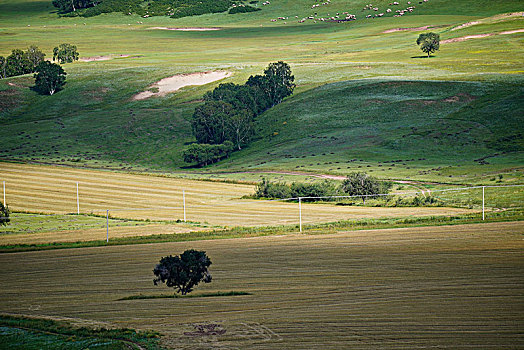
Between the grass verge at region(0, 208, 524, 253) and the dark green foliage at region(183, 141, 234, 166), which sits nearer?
the grass verge at region(0, 208, 524, 253)

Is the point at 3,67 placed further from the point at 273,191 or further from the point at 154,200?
the point at 273,191

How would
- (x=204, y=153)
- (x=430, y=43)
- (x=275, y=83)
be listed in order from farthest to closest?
(x=430, y=43) → (x=275, y=83) → (x=204, y=153)

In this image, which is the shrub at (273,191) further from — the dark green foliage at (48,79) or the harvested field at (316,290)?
the dark green foliage at (48,79)

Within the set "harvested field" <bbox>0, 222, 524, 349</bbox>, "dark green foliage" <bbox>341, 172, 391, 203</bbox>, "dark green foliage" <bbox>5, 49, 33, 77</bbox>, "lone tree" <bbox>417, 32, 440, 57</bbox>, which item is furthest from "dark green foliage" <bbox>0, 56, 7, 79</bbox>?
"harvested field" <bbox>0, 222, 524, 349</bbox>

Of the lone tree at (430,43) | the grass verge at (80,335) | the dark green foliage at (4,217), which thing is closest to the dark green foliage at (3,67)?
the lone tree at (430,43)

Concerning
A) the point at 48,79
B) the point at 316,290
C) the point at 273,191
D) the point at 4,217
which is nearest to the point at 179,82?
the point at 48,79

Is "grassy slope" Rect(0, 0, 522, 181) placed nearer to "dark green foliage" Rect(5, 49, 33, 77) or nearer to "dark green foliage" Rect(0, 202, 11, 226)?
"dark green foliage" Rect(5, 49, 33, 77)
